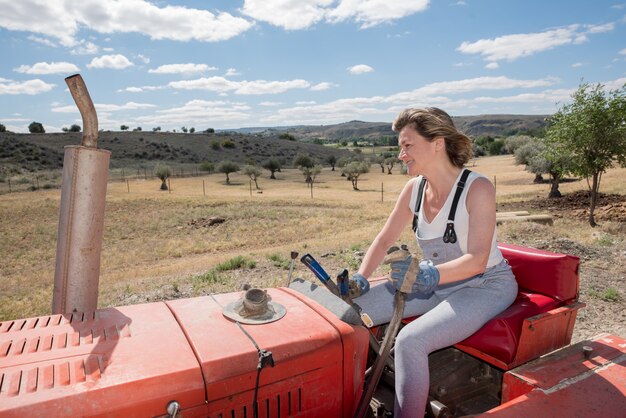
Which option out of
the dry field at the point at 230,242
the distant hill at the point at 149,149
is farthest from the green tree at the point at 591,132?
Answer: the distant hill at the point at 149,149

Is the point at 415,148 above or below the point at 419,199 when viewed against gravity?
above

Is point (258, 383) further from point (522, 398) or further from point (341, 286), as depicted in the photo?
point (522, 398)

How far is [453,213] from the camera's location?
2.79 meters

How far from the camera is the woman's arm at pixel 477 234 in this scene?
2605 mm

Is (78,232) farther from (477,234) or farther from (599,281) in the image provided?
(599,281)

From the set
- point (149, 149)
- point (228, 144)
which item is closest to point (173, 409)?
point (149, 149)

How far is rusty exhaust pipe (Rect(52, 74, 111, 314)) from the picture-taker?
284cm

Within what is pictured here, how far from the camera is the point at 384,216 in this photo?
21.6 m

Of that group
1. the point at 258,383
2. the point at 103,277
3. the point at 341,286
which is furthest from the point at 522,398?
the point at 103,277

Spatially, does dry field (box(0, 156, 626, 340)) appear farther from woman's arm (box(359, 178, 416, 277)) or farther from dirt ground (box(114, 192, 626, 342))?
woman's arm (box(359, 178, 416, 277))

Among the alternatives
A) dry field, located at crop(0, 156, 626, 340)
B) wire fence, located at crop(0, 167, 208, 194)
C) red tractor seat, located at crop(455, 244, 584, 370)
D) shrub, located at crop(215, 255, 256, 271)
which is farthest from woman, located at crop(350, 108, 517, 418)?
wire fence, located at crop(0, 167, 208, 194)

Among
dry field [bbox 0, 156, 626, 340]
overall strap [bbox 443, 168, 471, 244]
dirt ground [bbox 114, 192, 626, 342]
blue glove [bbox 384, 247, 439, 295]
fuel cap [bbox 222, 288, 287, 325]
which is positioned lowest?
dry field [bbox 0, 156, 626, 340]

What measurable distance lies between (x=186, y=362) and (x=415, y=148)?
6.22 feet

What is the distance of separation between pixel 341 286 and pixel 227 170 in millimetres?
50721
